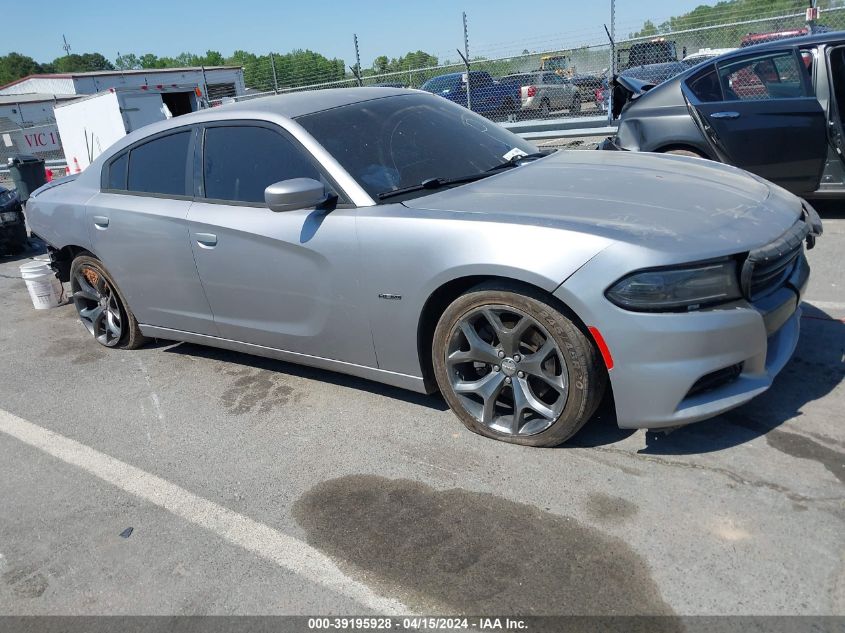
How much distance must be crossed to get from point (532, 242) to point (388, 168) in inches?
43.7

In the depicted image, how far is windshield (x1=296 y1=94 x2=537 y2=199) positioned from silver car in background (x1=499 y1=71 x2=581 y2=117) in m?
10.1

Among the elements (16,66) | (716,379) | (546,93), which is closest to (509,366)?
(716,379)

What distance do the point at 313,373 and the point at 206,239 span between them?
3.47 feet

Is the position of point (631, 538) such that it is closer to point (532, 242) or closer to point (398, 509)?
point (398, 509)

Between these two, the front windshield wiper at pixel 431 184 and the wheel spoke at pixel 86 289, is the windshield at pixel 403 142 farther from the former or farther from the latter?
the wheel spoke at pixel 86 289

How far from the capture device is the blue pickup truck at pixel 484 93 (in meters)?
13.5

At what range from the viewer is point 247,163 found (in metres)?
4.00

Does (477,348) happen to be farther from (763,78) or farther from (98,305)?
(763,78)

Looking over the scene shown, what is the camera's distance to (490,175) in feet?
12.6

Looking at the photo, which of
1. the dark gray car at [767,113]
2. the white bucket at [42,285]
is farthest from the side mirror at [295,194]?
the white bucket at [42,285]

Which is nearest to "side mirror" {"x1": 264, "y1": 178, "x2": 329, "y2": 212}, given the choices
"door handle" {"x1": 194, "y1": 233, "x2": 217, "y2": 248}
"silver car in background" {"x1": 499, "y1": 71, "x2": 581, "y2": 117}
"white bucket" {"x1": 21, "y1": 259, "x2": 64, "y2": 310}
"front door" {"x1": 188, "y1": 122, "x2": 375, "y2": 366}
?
"front door" {"x1": 188, "y1": 122, "x2": 375, "y2": 366}

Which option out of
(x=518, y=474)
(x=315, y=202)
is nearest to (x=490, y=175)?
(x=315, y=202)

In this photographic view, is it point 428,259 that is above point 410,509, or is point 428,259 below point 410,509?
above

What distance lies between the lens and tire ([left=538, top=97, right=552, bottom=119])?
14.4 meters
